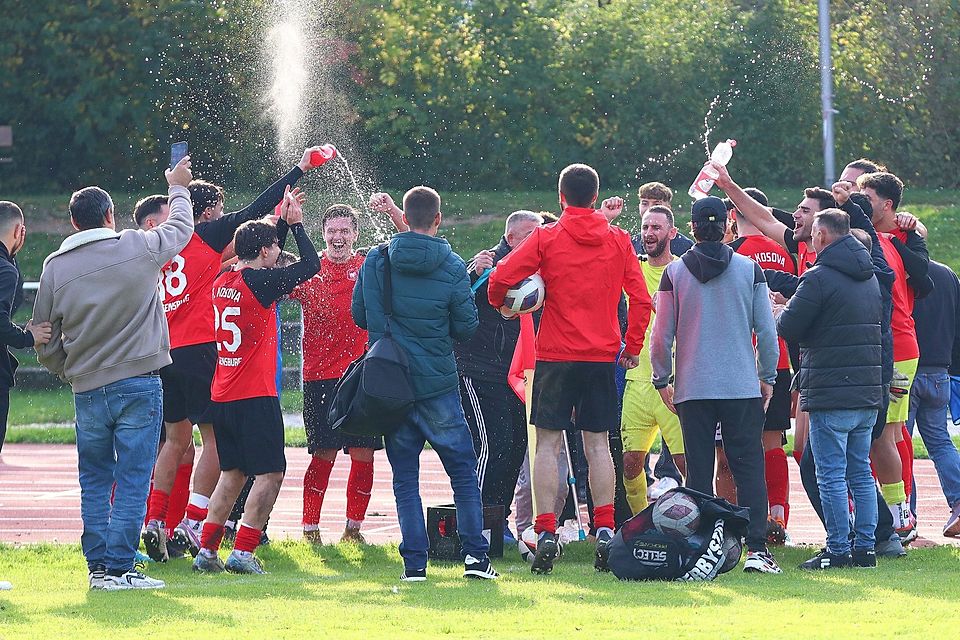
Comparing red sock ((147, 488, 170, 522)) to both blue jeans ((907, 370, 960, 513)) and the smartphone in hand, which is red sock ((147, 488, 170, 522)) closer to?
the smartphone in hand

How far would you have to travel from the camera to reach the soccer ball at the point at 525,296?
8.02 metres

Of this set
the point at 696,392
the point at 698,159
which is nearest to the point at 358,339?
the point at 696,392

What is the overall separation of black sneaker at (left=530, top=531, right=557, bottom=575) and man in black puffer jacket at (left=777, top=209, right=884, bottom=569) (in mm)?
A: 1478

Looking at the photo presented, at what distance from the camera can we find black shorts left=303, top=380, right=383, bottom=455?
31.2ft

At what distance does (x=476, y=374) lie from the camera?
9.20 metres

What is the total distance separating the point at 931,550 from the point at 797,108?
19767mm

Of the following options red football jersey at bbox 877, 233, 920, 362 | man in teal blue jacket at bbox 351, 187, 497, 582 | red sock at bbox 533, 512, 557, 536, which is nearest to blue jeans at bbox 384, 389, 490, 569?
man in teal blue jacket at bbox 351, 187, 497, 582

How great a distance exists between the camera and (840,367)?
8.06 meters

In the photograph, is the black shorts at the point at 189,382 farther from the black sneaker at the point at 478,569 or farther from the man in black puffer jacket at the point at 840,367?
the man in black puffer jacket at the point at 840,367

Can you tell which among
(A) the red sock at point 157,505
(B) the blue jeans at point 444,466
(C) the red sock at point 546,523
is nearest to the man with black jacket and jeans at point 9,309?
(A) the red sock at point 157,505

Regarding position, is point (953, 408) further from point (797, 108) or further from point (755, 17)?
point (755, 17)

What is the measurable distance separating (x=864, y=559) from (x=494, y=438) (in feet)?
7.56

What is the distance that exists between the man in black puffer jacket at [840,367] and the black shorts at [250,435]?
114 inches

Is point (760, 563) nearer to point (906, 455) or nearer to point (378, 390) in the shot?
point (906, 455)
